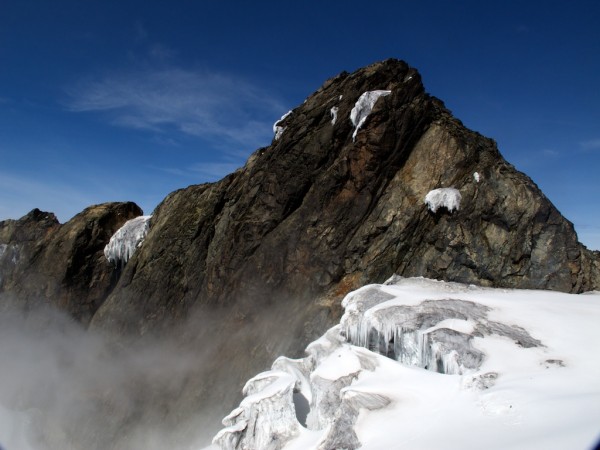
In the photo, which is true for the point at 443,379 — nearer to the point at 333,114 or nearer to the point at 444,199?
the point at 444,199

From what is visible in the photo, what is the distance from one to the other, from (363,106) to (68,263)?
84.4 feet

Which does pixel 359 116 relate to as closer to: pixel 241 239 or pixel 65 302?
pixel 241 239

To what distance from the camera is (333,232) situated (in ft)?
68.6

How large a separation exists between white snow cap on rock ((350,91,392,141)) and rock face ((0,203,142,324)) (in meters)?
22.5

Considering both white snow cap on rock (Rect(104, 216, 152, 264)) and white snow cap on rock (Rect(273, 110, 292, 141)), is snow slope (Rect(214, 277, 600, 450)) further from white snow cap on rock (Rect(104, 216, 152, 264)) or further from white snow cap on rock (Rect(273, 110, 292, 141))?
white snow cap on rock (Rect(104, 216, 152, 264))

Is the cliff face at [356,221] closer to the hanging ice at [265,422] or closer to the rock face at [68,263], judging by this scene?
the rock face at [68,263]

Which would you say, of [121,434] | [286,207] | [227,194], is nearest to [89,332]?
[121,434]

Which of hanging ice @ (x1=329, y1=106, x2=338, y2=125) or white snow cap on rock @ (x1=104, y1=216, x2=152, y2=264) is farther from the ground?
hanging ice @ (x1=329, y1=106, x2=338, y2=125)

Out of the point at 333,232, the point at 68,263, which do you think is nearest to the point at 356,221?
the point at 333,232

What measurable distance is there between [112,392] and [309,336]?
14116 millimetres

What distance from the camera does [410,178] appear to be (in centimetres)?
2023

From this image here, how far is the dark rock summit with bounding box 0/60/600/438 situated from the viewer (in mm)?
17406

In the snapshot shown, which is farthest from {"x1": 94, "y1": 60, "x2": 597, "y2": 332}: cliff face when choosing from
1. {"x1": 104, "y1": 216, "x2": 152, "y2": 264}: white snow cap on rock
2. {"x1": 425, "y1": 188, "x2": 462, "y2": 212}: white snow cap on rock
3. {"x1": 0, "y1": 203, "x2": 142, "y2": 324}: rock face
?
{"x1": 0, "y1": 203, "x2": 142, "y2": 324}: rock face

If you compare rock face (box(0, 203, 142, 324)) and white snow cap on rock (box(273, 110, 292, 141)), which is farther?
rock face (box(0, 203, 142, 324))
